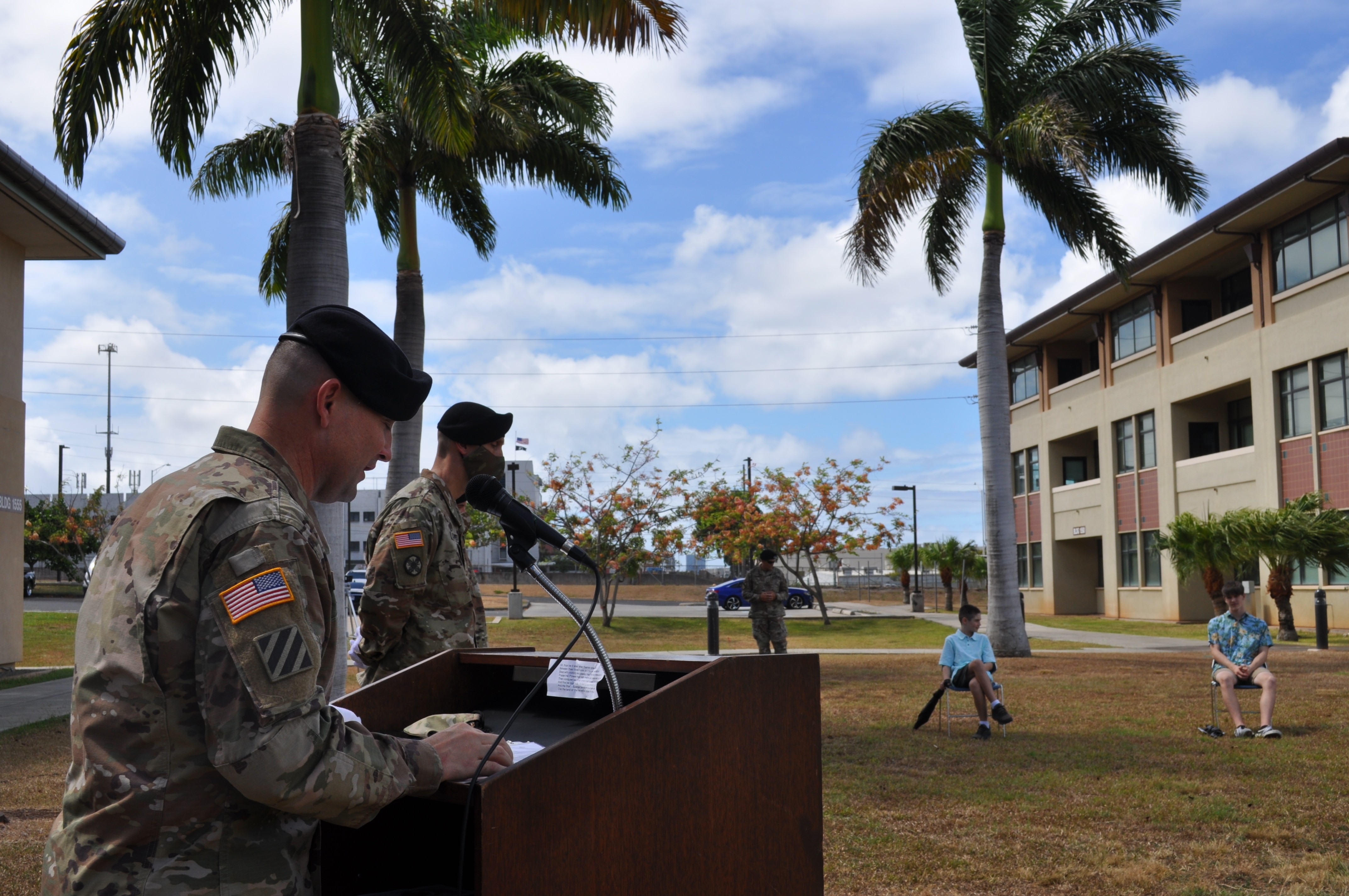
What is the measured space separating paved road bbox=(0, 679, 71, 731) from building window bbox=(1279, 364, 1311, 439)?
28.6 m

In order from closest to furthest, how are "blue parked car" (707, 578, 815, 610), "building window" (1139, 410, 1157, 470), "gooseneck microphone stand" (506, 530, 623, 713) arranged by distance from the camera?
"gooseneck microphone stand" (506, 530, 623, 713) < "building window" (1139, 410, 1157, 470) < "blue parked car" (707, 578, 815, 610)

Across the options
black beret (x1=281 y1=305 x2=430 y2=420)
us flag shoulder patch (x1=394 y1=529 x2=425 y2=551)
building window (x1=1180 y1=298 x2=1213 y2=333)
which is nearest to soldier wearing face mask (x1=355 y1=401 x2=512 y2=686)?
us flag shoulder patch (x1=394 y1=529 x2=425 y2=551)

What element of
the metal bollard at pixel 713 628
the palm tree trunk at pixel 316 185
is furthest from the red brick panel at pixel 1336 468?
the palm tree trunk at pixel 316 185

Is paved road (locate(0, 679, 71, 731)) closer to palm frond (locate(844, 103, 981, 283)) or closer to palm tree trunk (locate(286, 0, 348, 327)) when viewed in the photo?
palm tree trunk (locate(286, 0, 348, 327))

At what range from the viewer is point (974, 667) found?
10.9m

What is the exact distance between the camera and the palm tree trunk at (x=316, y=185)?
391 inches

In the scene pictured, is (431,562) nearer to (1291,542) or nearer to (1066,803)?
(1066,803)

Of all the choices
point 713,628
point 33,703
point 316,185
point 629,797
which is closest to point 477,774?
point 629,797

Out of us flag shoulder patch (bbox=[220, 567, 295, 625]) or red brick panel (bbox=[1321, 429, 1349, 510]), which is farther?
red brick panel (bbox=[1321, 429, 1349, 510])

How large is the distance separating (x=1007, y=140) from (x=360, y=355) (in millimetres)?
19626

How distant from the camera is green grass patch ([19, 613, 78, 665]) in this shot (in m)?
19.2

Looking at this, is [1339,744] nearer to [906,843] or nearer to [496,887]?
[906,843]

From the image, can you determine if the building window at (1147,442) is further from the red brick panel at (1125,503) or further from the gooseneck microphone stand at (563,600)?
the gooseneck microphone stand at (563,600)

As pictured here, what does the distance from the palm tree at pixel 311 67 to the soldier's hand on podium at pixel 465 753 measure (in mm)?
8157
